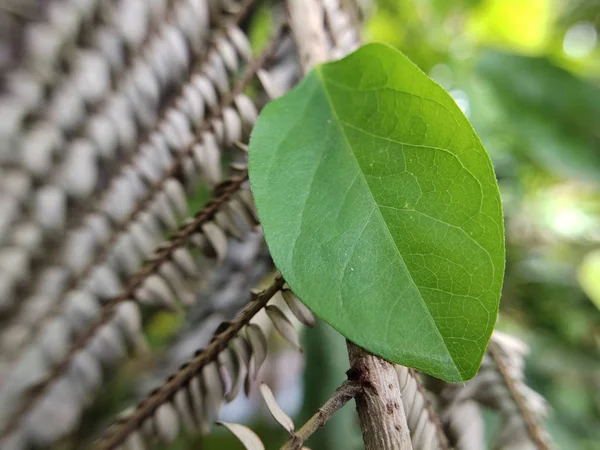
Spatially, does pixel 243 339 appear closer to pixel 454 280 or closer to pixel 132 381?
pixel 454 280

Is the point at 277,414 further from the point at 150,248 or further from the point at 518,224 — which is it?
the point at 518,224

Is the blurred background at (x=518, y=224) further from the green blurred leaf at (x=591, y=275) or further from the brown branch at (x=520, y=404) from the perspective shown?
the brown branch at (x=520, y=404)

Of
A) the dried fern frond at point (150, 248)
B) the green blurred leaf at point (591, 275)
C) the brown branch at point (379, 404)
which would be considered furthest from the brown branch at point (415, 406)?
the green blurred leaf at point (591, 275)

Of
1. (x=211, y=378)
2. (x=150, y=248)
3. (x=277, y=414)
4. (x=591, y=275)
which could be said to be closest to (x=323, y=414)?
(x=277, y=414)

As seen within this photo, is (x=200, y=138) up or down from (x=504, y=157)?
up

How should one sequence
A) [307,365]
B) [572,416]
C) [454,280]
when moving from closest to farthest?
[454,280] → [307,365] → [572,416]

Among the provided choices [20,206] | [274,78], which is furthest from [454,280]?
[20,206]
